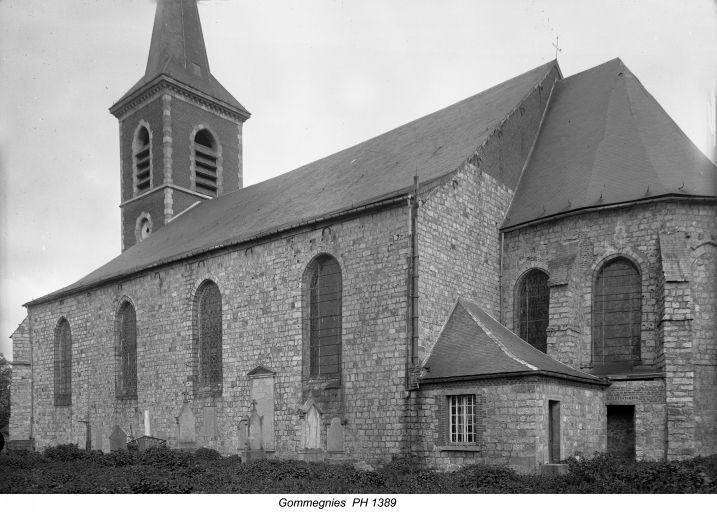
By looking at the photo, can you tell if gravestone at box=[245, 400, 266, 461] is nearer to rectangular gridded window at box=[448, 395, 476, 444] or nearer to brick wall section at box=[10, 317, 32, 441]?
rectangular gridded window at box=[448, 395, 476, 444]

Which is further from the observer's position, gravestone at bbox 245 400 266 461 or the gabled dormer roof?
the gabled dormer roof

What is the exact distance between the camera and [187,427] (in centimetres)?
2183

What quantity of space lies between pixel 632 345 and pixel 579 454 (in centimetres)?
340

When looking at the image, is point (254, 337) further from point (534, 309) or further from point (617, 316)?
point (617, 316)

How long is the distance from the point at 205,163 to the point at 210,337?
1361cm

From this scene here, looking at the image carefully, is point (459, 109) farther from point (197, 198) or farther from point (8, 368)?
point (8, 368)

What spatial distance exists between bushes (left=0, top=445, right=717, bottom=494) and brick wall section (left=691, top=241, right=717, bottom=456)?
7.78 feet

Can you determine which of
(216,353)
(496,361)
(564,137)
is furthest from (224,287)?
(564,137)

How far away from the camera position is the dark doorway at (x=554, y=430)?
15.3 meters

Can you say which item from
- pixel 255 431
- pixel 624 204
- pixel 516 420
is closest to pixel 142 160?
pixel 255 431

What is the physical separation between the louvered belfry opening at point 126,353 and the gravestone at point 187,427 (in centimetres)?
356

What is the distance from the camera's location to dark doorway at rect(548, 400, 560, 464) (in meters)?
15.3

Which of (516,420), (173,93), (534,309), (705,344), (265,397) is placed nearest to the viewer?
(516,420)

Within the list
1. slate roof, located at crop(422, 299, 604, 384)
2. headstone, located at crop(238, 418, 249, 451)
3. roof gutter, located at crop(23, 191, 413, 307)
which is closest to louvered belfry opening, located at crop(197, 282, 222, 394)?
roof gutter, located at crop(23, 191, 413, 307)
